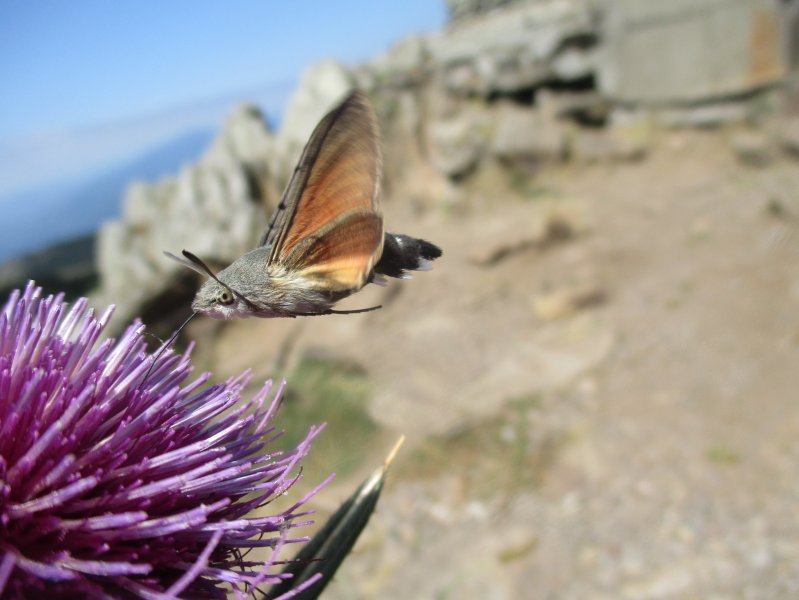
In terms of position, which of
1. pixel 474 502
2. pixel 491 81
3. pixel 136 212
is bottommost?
pixel 474 502

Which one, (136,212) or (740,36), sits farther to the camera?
(136,212)

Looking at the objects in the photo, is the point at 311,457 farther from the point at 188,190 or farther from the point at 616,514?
the point at 188,190

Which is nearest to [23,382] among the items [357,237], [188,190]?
[357,237]

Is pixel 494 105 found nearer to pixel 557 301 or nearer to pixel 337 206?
pixel 557 301

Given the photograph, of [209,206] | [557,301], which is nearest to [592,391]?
[557,301]

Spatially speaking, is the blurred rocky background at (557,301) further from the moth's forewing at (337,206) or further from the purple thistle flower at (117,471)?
the moth's forewing at (337,206)

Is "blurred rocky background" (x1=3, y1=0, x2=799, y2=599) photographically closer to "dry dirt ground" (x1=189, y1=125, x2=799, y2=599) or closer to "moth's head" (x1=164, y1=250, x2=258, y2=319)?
"dry dirt ground" (x1=189, y1=125, x2=799, y2=599)

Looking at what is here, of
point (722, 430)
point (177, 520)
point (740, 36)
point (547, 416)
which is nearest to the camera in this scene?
point (177, 520)

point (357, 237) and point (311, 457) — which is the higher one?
point (357, 237)
